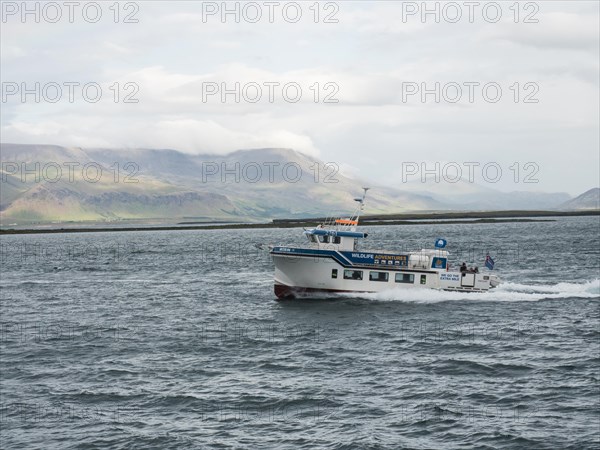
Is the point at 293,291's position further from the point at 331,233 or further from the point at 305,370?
the point at 305,370

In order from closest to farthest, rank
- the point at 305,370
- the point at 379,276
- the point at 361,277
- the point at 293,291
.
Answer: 1. the point at 305,370
2. the point at 361,277
3. the point at 379,276
4. the point at 293,291

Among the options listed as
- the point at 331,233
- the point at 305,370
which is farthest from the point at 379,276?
the point at 305,370

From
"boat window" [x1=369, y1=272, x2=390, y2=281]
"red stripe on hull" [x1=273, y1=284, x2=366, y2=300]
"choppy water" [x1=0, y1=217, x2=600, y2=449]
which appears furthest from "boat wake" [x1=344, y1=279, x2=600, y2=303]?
"red stripe on hull" [x1=273, y1=284, x2=366, y2=300]

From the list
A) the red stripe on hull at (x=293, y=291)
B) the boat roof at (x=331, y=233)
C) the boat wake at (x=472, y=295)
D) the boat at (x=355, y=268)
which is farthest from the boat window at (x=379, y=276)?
the boat roof at (x=331, y=233)

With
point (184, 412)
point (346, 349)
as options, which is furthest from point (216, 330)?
point (184, 412)

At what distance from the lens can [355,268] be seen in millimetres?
65375

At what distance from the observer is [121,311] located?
6431 centimetres

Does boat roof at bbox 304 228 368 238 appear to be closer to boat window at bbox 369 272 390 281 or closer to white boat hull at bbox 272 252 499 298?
white boat hull at bbox 272 252 499 298

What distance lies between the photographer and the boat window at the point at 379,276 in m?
65.5

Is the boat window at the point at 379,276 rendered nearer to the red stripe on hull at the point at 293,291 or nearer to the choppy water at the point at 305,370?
the choppy water at the point at 305,370

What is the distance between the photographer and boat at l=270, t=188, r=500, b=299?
213 feet

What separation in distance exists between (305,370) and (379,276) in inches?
1058

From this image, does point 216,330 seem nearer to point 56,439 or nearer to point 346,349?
point 346,349

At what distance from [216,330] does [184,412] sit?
65.2 feet
